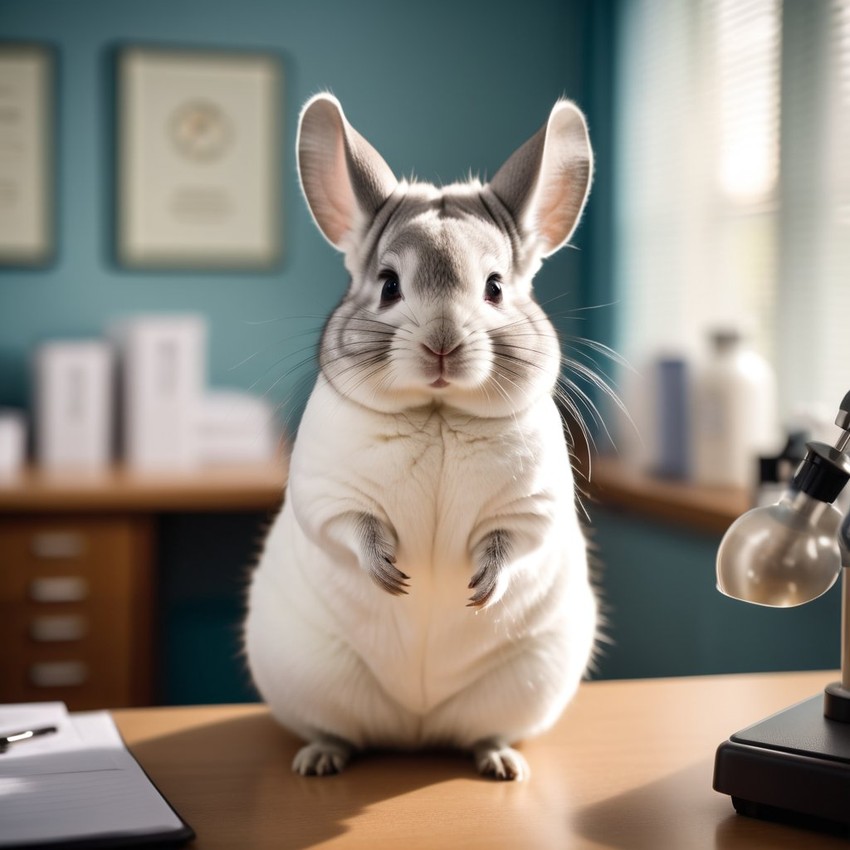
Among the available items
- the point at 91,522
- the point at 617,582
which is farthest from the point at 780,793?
the point at 617,582

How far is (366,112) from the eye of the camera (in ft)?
11.7

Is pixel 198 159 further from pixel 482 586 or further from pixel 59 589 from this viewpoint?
pixel 482 586

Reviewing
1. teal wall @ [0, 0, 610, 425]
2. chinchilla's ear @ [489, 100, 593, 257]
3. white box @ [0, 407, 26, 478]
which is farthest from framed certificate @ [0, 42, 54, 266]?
chinchilla's ear @ [489, 100, 593, 257]

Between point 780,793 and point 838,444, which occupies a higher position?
point 838,444

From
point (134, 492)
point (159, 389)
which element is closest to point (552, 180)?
point (134, 492)

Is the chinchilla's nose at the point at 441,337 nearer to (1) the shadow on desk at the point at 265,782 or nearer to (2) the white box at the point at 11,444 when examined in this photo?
(1) the shadow on desk at the point at 265,782

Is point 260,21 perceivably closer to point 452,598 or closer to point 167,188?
point 167,188

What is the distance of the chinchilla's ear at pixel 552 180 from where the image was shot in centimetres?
89

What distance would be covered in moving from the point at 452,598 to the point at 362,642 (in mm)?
89

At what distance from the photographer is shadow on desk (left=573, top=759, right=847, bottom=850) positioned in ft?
2.76

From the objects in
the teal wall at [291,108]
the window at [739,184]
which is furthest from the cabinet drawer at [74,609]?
the window at [739,184]

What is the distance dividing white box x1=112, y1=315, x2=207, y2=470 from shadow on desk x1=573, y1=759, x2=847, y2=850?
242cm

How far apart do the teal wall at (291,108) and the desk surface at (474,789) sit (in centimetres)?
233

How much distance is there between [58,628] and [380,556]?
218cm
